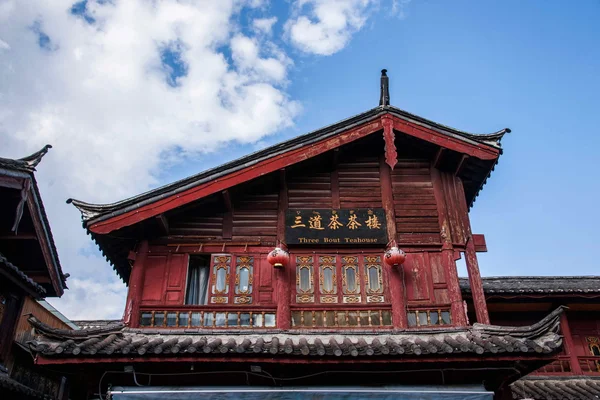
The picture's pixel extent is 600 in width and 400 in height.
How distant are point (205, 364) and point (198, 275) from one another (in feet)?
9.41

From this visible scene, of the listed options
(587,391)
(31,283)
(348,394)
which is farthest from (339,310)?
(31,283)

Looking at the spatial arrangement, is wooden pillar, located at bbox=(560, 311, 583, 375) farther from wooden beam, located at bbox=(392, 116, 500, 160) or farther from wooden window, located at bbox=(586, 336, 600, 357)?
wooden beam, located at bbox=(392, 116, 500, 160)

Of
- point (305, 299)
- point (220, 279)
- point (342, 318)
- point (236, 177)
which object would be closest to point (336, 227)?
point (305, 299)

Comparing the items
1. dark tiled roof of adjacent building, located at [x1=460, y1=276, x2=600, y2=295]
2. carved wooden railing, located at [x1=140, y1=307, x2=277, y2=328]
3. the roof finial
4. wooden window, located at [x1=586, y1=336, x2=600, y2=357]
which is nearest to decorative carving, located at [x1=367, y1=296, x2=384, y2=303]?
carved wooden railing, located at [x1=140, y1=307, x2=277, y2=328]

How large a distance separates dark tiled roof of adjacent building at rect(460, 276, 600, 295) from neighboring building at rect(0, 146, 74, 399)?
36.7 feet

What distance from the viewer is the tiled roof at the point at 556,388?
43.4ft

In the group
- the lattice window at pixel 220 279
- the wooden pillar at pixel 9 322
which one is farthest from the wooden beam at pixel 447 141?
the wooden pillar at pixel 9 322

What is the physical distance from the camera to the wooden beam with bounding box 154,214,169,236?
1246cm

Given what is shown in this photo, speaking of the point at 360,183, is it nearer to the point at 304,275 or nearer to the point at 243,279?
the point at 304,275

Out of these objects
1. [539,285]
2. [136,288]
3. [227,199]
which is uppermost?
[227,199]

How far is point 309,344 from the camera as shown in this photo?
10406 mm

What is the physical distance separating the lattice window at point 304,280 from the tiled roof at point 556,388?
5465 mm

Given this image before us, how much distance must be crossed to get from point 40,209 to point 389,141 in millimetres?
9268

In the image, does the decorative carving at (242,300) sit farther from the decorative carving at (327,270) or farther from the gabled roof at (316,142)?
the gabled roof at (316,142)
